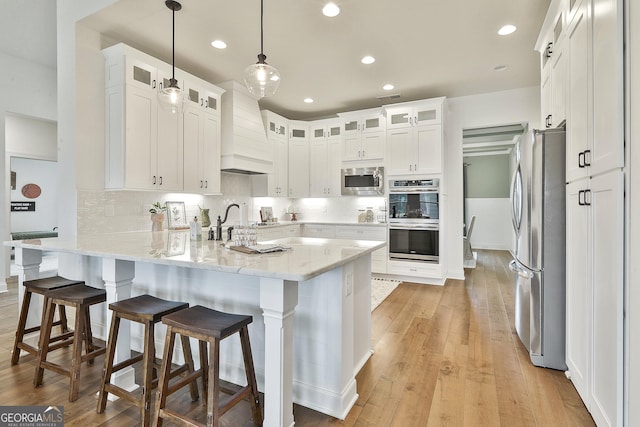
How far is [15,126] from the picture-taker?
5.05 metres

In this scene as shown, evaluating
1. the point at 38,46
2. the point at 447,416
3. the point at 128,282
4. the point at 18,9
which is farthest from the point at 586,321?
the point at 38,46

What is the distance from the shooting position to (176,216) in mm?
4094

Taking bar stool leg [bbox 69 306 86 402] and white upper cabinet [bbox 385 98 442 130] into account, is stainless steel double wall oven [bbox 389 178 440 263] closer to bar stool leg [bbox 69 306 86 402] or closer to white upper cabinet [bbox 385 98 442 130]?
white upper cabinet [bbox 385 98 442 130]

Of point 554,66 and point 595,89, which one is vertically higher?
point 554,66

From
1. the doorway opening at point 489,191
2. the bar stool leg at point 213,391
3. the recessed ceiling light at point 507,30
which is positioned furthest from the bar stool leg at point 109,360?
the doorway opening at point 489,191

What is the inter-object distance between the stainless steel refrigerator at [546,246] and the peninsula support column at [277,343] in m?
1.94

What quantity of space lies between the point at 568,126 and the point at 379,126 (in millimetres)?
3280

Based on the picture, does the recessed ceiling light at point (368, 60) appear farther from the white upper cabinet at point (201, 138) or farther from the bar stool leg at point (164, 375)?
the bar stool leg at point (164, 375)

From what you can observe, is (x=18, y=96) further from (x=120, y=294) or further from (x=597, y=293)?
(x=597, y=293)

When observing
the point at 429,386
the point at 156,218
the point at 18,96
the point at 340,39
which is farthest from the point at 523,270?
the point at 18,96

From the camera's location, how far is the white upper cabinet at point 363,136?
16.9 ft

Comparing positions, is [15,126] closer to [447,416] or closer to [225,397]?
[225,397]

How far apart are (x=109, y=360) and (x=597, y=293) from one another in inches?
103

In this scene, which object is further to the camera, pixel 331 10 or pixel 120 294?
pixel 331 10
